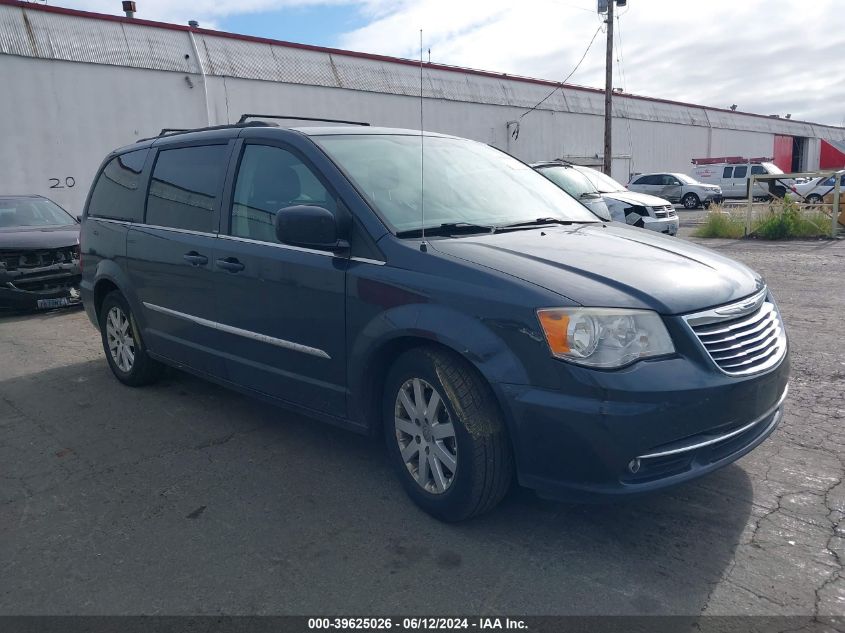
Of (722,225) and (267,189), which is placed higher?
(267,189)

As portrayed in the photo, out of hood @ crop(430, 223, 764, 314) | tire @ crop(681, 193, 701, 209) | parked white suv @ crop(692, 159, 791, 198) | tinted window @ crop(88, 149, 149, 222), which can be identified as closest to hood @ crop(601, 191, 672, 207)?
tinted window @ crop(88, 149, 149, 222)

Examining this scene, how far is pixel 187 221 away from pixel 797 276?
849cm

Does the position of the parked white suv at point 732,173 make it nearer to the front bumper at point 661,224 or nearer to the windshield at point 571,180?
the front bumper at point 661,224

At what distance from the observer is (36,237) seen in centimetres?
893

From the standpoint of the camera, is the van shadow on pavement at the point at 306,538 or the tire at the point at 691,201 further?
the tire at the point at 691,201

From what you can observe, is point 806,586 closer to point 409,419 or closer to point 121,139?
point 409,419

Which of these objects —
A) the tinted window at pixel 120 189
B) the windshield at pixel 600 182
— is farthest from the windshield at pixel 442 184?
the windshield at pixel 600 182

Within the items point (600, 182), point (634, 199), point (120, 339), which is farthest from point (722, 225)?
point (120, 339)

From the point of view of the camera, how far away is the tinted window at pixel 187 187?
4.39m

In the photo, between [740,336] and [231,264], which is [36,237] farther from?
[740,336]

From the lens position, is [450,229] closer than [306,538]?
No

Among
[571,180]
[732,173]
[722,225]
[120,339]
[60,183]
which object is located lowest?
[120,339]

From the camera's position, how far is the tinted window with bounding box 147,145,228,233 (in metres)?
4.39

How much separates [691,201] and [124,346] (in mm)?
27674
